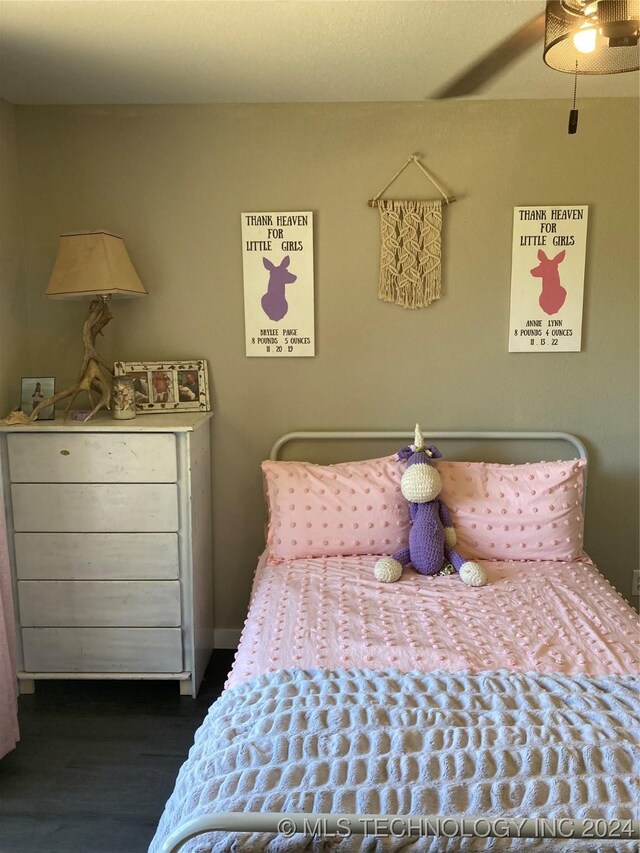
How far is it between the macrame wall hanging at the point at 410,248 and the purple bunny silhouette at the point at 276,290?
0.38 meters

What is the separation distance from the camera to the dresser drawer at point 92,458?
2238 millimetres

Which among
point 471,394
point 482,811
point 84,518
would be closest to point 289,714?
point 482,811

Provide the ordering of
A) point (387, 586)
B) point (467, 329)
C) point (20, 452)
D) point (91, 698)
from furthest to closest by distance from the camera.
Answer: point (467, 329) → point (91, 698) → point (20, 452) → point (387, 586)

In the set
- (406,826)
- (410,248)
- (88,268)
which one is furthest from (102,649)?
(410,248)

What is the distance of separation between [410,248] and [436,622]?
1.44 metres

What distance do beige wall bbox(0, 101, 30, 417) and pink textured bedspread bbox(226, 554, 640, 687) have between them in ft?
4.10

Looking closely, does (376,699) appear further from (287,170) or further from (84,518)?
(287,170)

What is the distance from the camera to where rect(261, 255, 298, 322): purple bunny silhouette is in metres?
2.52

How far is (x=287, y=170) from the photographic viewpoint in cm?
248

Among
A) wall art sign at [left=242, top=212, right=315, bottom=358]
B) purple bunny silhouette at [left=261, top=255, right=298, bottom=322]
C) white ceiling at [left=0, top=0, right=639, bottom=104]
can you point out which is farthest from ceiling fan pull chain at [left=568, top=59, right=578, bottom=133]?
purple bunny silhouette at [left=261, top=255, right=298, bottom=322]

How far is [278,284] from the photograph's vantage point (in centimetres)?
253

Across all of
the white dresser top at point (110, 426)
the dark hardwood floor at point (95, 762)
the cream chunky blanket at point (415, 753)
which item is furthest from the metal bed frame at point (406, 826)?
the white dresser top at point (110, 426)

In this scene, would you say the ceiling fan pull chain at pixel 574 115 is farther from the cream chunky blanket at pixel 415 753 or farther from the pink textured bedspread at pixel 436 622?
the cream chunky blanket at pixel 415 753

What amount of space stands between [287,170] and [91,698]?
2191mm
